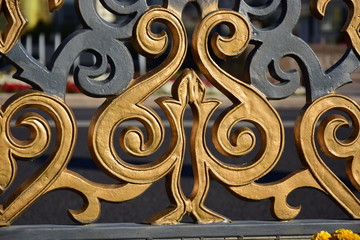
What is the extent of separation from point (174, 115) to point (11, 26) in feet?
2.19

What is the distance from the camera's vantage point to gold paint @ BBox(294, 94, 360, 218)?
3.44m

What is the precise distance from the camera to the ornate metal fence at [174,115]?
319 cm

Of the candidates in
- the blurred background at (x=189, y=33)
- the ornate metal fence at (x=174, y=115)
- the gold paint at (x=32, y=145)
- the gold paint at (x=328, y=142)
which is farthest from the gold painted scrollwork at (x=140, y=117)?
the blurred background at (x=189, y=33)

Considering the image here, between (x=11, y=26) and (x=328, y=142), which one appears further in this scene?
(x=328, y=142)

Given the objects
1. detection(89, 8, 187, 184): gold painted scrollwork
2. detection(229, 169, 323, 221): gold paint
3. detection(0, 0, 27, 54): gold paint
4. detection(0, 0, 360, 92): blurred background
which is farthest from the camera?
detection(0, 0, 360, 92): blurred background

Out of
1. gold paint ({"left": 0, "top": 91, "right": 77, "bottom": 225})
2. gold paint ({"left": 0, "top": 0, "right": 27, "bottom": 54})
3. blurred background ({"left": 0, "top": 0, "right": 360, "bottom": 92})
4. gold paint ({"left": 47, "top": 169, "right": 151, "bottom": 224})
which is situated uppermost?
gold paint ({"left": 0, "top": 0, "right": 27, "bottom": 54})

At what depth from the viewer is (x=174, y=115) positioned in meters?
3.29

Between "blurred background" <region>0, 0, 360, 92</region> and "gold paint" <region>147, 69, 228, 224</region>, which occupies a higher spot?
"gold paint" <region>147, 69, 228, 224</region>

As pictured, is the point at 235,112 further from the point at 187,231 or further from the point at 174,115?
the point at 187,231

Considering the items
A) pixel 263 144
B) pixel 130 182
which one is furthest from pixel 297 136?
pixel 130 182

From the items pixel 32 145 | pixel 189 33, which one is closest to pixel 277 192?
pixel 32 145

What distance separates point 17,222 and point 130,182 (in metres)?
3.24

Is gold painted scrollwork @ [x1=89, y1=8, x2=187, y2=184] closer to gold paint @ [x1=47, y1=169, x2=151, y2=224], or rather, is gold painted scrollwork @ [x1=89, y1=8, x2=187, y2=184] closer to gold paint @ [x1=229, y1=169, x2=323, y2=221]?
gold paint @ [x1=47, y1=169, x2=151, y2=224]

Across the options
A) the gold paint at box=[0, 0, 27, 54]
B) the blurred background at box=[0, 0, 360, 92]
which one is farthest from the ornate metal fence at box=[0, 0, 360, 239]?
the blurred background at box=[0, 0, 360, 92]
